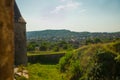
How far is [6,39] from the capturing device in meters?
1.99

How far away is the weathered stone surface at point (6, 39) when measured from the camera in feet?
6.31

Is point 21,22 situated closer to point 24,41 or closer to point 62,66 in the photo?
point 24,41

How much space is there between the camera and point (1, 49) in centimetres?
193

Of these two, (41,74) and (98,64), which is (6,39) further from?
(41,74)

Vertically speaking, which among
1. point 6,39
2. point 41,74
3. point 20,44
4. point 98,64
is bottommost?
point 41,74

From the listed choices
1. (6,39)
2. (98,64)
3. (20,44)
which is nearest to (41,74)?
(98,64)

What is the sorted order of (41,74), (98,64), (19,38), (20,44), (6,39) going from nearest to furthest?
(6,39)
(98,64)
(41,74)
(19,38)
(20,44)

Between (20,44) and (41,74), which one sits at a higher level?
(20,44)

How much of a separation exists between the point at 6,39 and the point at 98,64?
434 inches

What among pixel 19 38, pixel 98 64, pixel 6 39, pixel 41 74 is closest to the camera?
pixel 6 39

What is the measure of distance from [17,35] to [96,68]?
1127 centimetres

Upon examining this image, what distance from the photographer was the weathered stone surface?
1.92 m

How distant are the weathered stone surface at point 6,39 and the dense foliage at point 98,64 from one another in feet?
34.9

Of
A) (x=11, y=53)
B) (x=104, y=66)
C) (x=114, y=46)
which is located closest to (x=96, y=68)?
(x=104, y=66)
